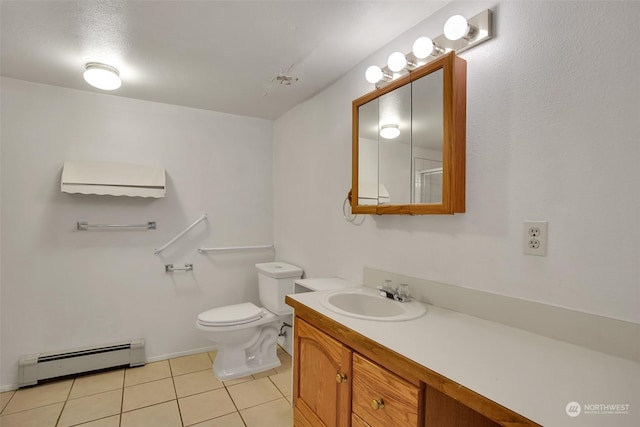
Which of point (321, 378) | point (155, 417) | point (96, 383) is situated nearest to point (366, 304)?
point (321, 378)

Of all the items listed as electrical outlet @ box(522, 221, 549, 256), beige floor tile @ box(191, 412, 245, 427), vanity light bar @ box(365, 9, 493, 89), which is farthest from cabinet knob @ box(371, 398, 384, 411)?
vanity light bar @ box(365, 9, 493, 89)

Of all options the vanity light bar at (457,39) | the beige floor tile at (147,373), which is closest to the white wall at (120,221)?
the beige floor tile at (147,373)

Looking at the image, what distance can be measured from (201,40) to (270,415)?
216 centimetres

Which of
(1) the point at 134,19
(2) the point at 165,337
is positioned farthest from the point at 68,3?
(2) the point at 165,337

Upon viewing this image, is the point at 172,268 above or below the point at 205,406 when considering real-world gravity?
above

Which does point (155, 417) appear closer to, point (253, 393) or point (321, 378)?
point (253, 393)

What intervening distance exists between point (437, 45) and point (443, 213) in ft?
2.38

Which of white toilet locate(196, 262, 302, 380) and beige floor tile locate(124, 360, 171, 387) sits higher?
white toilet locate(196, 262, 302, 380)

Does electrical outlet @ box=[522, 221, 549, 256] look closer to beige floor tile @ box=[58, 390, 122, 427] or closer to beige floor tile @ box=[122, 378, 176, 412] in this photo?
beige floor tile @ box=[122, 378, 176, 412]

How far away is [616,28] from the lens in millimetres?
915

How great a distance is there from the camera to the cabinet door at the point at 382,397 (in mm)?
909

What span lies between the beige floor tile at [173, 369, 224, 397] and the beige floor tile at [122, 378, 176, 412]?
5cm

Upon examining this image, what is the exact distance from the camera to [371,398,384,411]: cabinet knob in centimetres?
102

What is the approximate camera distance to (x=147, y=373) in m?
2.36
